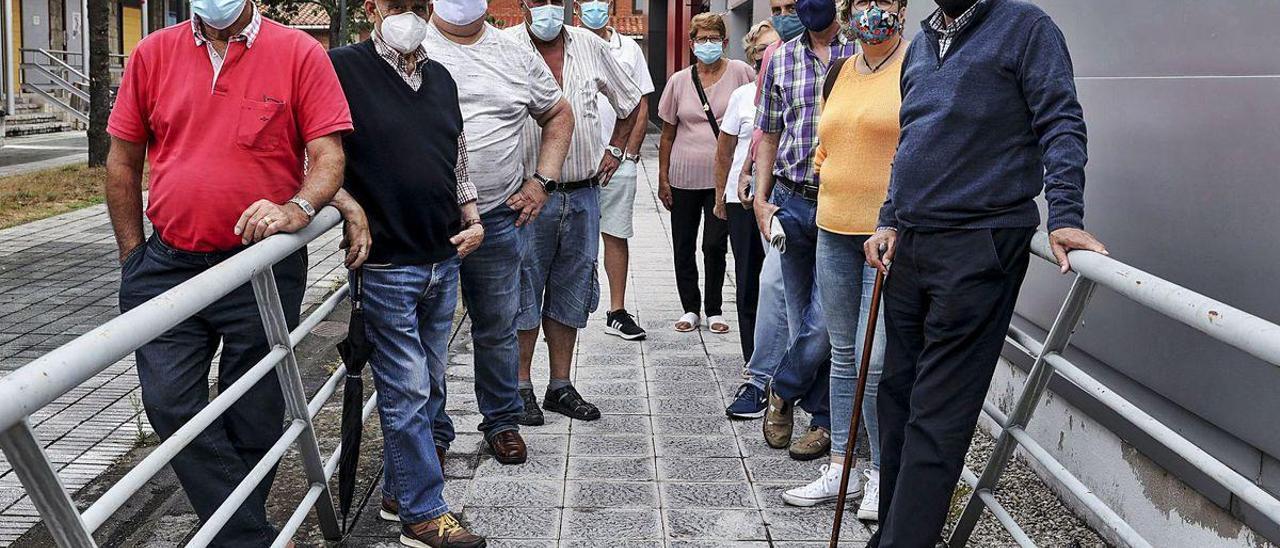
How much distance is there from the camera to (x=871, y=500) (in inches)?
171

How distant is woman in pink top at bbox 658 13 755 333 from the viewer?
719cm

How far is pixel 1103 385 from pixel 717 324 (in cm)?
458

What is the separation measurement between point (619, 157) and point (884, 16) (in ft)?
6.97

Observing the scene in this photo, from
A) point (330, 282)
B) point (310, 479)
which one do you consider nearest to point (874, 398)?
point (310, 479)

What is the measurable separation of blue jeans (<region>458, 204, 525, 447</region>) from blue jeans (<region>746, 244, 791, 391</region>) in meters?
1.11

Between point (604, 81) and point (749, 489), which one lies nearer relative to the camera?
point (749, 489)

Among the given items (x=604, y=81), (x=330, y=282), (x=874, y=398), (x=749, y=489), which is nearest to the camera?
(x=874, y=398)

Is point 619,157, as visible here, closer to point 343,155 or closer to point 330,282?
point 343,155

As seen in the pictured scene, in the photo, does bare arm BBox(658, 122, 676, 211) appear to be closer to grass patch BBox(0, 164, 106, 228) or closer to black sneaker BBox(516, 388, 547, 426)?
black sneaker BBox(516, 388, 547, 426)

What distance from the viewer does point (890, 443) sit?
3.80m

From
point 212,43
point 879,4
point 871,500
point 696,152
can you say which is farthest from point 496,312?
point 696,152

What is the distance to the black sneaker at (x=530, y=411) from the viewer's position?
545 cm

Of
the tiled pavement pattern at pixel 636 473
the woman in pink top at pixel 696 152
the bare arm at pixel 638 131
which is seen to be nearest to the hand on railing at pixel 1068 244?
the tiled pavement pattern at pixel 636 473

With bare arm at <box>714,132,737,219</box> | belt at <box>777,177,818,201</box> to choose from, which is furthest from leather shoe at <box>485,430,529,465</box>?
bare arm at <box>714,132,737,219</box>
